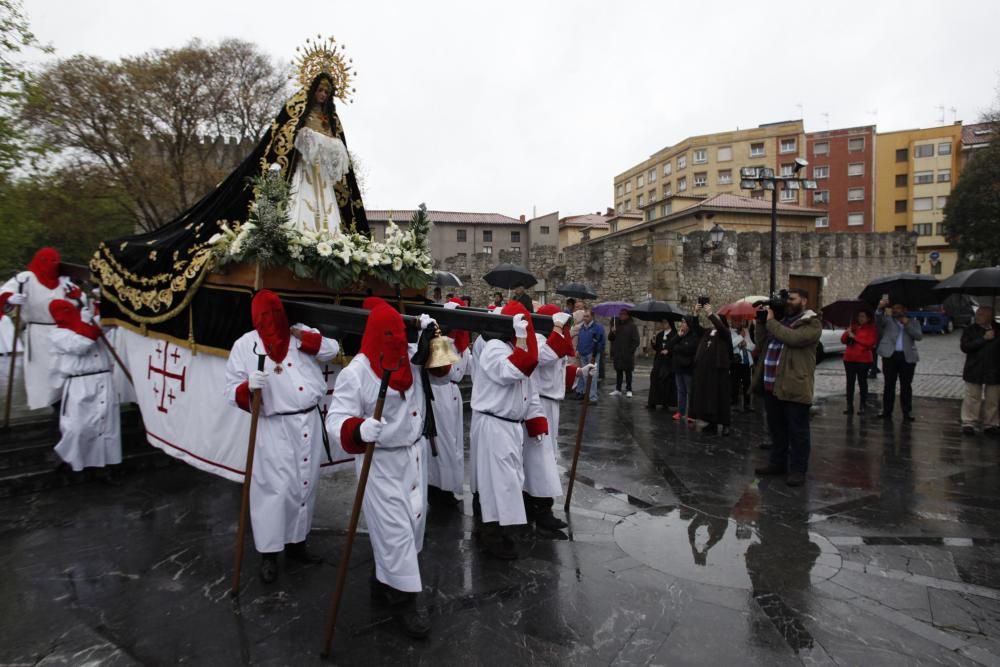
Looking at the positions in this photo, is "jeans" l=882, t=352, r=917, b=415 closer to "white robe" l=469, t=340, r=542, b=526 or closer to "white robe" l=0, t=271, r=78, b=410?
"white robe" l=469, t=340, r=542, b=526

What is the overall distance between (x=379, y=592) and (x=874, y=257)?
3098 cm

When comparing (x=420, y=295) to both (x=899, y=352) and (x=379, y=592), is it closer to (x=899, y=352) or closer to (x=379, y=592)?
(x=379, y=592)

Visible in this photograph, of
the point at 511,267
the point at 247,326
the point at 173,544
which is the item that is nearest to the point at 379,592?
the point at 173,544

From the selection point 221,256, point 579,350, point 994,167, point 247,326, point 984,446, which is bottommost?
point 984,446

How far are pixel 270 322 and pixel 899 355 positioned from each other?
9.74 meters

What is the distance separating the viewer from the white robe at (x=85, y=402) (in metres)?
5.69

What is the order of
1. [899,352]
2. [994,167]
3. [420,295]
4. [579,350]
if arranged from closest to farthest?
1. [420,295]
2. [899,352]
3. [579,350]
4. [994,167]

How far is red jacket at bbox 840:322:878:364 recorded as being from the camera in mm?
9617

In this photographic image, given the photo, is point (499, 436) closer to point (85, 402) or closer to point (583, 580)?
point (583, 580)

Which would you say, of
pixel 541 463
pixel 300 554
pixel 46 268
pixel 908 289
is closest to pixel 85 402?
pixel 46 268

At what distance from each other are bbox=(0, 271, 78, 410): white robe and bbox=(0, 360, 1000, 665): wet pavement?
3.91ft

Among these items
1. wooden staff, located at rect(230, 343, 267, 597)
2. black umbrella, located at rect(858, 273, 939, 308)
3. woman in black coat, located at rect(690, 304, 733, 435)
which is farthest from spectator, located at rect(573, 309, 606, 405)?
wooden staff, located at rect(230, 343, 267, 597)

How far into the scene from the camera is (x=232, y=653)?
3.09 metres

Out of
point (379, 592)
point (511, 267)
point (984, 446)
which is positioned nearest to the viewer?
point (379, 592)
